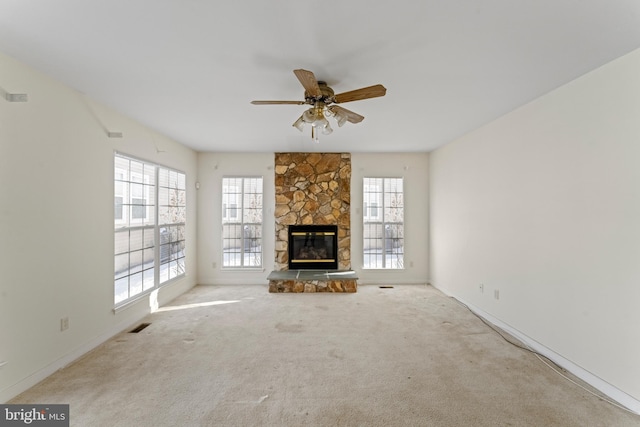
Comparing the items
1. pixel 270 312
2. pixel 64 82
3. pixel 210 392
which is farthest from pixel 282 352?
pixel 64 82

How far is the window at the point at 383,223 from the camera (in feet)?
18.6

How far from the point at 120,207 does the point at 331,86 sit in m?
2.91

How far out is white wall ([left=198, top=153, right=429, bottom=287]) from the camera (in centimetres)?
552

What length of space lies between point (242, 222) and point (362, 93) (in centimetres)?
403

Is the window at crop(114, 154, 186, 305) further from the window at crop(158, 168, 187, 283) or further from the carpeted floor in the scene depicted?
the carpeted floor

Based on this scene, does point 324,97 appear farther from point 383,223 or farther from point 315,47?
point 383,223

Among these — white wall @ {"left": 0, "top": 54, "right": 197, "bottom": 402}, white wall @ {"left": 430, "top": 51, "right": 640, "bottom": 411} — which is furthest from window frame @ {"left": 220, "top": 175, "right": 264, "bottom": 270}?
white wall @ {"left": 430, "top": 51, "right": 640, "bottom": 411}

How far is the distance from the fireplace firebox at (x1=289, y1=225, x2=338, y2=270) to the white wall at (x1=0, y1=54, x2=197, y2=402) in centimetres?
296

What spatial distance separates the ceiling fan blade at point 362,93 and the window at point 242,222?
3.56 metres

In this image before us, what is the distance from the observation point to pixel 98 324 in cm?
302

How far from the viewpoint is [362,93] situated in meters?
2.22

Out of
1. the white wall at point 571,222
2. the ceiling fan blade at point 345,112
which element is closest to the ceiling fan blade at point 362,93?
the ceiling fan blade at point 345,112

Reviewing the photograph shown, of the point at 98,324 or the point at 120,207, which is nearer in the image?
the point at 98,324

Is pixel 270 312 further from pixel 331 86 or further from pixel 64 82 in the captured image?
pixel 64 82
